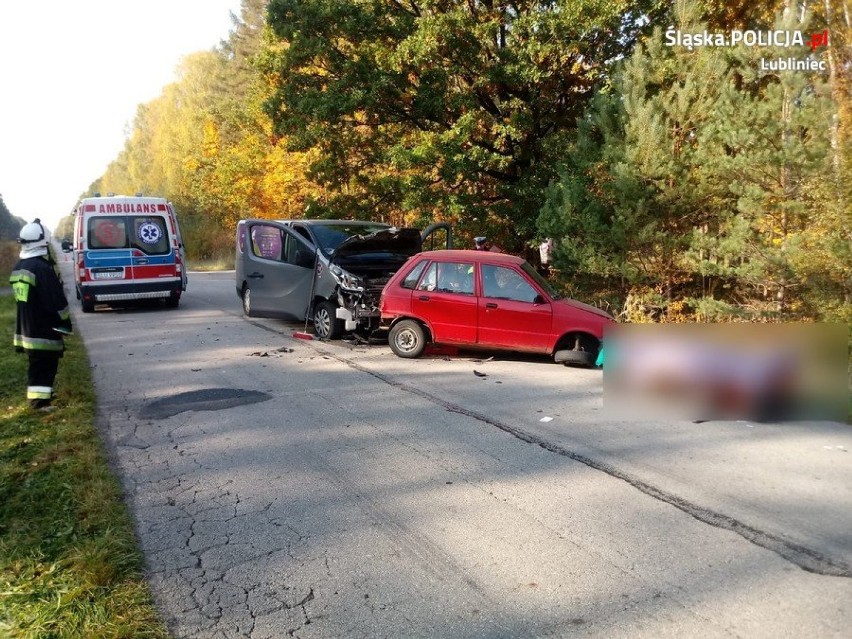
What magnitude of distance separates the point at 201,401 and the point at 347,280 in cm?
393

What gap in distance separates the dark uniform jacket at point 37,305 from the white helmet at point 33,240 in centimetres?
7

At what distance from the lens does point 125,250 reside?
15.0m

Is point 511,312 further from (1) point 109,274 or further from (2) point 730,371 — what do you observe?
(1) point 109,274

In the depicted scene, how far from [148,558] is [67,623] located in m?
0.69

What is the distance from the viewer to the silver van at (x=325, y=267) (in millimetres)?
10656

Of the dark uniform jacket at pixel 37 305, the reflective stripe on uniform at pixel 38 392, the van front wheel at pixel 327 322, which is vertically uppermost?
the dark uniform jacket at pixel 37 305

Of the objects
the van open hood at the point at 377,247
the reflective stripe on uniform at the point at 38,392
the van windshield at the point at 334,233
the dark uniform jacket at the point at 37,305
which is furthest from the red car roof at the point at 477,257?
the reflective stripe on uniform at the point at 38,392

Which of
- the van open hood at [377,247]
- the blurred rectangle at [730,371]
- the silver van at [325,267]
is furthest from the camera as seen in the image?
→ the van open hood at [377,247]

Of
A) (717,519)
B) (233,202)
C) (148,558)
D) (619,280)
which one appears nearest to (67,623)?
(148,558)

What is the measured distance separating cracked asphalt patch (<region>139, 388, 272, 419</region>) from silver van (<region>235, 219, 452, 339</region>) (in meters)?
3.24

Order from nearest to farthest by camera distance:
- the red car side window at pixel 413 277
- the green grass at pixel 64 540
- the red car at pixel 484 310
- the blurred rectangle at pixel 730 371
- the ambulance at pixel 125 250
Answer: the green grass at pixel 64 540, the blurred rectangle at pixel 730 371, the red car at pixel 484 310, the red car side window at pixel 413 277, the ambulance at pixel 125 250

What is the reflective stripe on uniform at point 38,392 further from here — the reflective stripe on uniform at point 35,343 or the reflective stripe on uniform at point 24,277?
the reflective stripe on uniform at point 24,277

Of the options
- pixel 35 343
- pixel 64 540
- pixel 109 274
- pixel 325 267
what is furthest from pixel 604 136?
pixel 109 274

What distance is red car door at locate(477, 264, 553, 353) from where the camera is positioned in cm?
892
